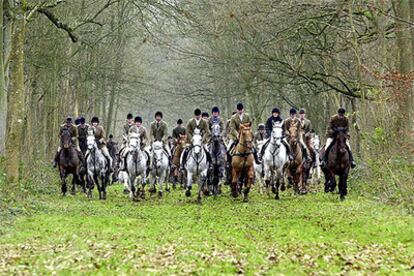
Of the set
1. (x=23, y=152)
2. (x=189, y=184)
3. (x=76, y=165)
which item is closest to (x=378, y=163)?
(x=189, y=184)

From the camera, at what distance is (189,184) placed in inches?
839

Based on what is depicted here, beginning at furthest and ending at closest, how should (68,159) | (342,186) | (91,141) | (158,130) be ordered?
(68,159) < (158,130) < (91,141) < (342,186)

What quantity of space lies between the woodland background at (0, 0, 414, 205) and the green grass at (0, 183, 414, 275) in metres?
2.52

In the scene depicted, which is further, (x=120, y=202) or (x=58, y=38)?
(x=58, y=38)

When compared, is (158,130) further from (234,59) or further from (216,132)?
(234,59)

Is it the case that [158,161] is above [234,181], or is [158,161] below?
above

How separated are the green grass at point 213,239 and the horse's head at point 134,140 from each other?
2252mm

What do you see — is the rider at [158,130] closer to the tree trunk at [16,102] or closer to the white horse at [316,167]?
the tree trunk at [16,102]

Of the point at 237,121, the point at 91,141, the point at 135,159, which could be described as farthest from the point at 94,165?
the point at 237,121

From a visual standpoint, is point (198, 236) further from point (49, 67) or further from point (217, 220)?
point (49, 67)

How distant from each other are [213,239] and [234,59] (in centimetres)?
2449

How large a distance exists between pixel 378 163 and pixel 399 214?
4.21m

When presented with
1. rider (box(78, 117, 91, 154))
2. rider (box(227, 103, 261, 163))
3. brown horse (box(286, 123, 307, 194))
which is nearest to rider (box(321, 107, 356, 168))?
brown horse (box(286, 123, 307, 194))

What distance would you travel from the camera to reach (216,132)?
2102cm
